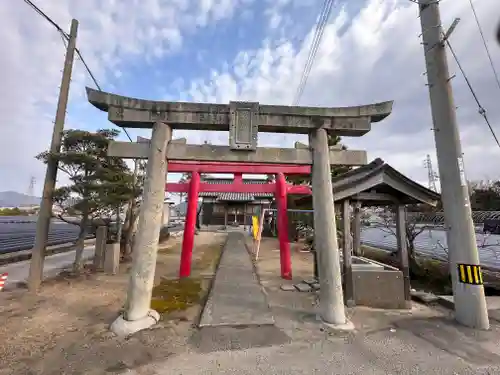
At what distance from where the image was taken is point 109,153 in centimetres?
513

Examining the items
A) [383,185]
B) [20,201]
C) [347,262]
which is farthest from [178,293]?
[20,201]

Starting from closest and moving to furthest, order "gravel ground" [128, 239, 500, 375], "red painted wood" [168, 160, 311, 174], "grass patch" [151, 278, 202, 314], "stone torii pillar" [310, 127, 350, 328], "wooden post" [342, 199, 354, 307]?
"gravel ground" [128, 239, 500, 375] < "stone torii pillar" [310, 127, 350, 328] < "grass patch" [151, 278, 202, 314] < "wooden post" [342, 199, 354, 307] < "red painted wood" [168, 160, 311, 174]

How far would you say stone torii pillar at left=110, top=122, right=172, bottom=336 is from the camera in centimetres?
463

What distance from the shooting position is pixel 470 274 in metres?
4.91

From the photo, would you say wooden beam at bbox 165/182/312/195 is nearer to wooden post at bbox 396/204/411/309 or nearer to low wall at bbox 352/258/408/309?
wooden post at bbox 396/204/411/309

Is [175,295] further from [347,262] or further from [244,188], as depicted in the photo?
[347,262]

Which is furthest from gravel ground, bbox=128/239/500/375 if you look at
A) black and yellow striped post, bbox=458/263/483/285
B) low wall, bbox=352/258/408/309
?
black and yellow striped post, bbox=458/263/483/285

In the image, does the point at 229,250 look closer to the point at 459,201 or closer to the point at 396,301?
the point at 396,301

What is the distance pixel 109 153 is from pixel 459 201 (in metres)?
7.22

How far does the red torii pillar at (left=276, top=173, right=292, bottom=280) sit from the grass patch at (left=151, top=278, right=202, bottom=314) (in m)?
2.98

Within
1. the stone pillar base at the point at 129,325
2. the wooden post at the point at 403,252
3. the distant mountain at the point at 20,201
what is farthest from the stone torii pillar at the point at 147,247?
the distant mountain at the point at 20,201

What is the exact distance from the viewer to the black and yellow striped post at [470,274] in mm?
4848

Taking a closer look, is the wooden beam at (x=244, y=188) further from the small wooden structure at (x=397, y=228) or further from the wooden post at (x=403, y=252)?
the wooden post at (x=403, y=252)

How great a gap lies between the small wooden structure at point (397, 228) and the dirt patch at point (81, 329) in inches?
152
